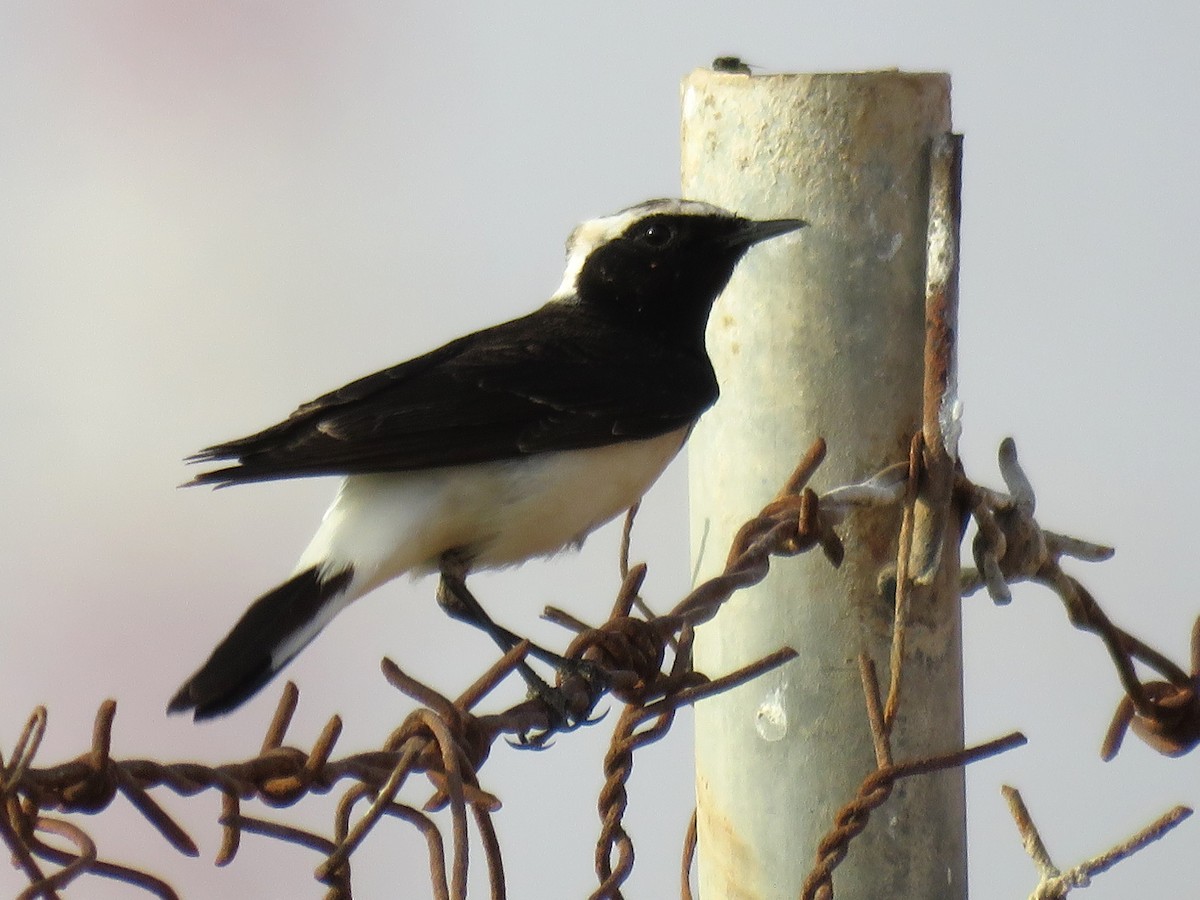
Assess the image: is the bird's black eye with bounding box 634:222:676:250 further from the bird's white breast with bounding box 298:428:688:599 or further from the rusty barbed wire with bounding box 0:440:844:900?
the rusty barbed wire with bounding box 0:440:844:900

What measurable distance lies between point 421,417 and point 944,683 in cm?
143

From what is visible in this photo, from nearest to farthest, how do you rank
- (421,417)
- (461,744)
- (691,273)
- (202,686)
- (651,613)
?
1. (461,744)
2. (202,686)
3. (651,613)
4. (421,417)
5. (691,273)

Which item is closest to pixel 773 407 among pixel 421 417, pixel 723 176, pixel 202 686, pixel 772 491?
pixel 772 491

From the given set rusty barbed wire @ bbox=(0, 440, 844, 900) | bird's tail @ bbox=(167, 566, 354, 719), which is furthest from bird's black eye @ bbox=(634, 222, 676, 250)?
rusty barbed wire @ bbox=(0, 440, 844, 900)

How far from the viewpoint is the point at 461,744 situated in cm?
235

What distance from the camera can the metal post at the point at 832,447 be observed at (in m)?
3.24

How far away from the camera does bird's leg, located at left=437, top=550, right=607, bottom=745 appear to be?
3.42m

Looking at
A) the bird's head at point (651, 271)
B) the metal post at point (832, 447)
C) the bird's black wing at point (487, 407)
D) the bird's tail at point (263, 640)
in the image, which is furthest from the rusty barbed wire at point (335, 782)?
the bird's head at point (651, 271)

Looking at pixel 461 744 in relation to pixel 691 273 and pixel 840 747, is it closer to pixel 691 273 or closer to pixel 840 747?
pixel 840 747

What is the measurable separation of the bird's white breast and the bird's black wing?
59mm

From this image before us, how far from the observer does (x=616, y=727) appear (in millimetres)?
2889

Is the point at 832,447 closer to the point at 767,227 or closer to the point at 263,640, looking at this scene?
the point at 767,227

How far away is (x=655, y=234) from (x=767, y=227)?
5.24ft

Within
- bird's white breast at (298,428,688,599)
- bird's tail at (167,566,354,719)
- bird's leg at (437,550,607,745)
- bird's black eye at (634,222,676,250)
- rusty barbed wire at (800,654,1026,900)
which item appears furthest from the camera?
bird's black eye at (634,222,676,250)
